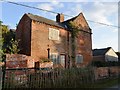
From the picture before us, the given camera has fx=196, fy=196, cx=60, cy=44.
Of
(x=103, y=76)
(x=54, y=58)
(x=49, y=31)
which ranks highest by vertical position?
(x=49, y=31)

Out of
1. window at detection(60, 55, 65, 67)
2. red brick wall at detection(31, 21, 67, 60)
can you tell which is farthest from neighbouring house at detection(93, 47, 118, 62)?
red brick wall at detection(31, 21, 67, 60)

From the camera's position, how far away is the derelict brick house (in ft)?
79.3

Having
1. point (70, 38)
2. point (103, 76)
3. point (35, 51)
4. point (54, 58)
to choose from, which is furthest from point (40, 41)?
Result: point (103, 76)

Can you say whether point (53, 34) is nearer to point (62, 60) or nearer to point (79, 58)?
point (62, 60)

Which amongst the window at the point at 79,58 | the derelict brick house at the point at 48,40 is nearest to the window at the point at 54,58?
the derelict brick house at the point at 48,40

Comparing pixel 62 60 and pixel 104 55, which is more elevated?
pixel 104 55

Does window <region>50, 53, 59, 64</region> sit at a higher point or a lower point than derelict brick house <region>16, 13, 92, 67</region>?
lower

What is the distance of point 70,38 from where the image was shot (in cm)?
2867

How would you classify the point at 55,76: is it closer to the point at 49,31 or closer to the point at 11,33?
the point at 49,31

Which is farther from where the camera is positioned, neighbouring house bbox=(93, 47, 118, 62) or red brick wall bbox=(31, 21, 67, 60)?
neighbouring house bbox=(93, 47, 118, 62)

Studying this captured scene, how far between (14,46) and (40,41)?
11.1 ft

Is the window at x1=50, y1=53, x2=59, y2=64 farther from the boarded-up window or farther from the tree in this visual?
the tree

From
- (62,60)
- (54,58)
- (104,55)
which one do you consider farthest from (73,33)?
(104,55)

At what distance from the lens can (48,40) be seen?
84.2ft
